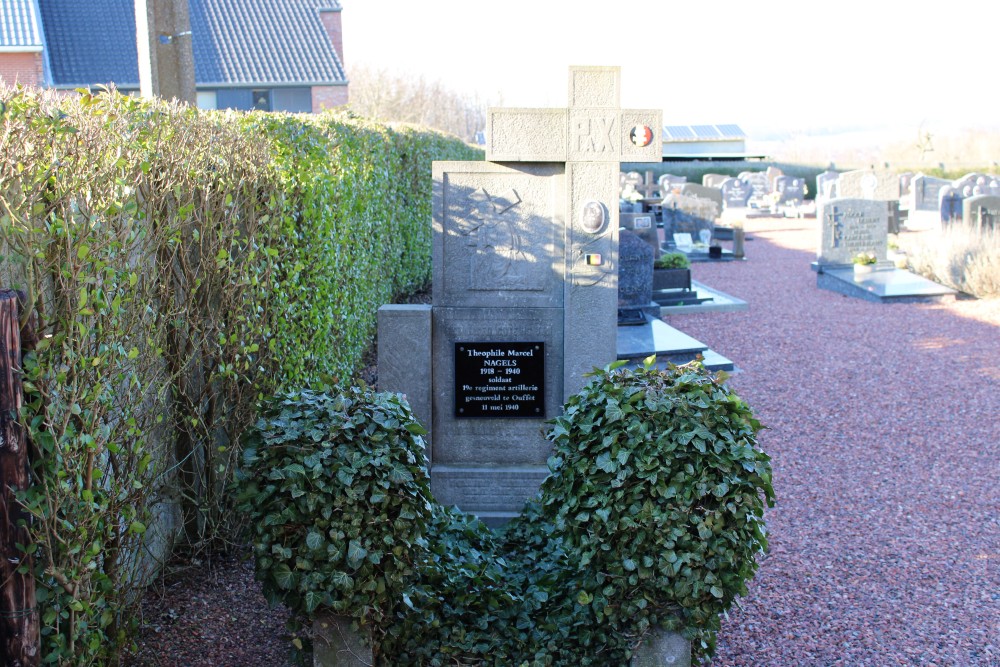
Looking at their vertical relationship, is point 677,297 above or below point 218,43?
below

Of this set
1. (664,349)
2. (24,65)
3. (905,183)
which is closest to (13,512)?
(664,349)

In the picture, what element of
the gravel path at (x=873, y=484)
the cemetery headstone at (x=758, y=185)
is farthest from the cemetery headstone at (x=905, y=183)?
the gravel path at (x=873, y=484)

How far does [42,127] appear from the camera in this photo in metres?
2.94

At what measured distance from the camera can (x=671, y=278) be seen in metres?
13.9

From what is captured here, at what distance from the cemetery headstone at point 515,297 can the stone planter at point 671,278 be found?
335 inches

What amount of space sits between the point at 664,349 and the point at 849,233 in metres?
8.04

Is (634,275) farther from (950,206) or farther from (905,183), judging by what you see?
(905,183)

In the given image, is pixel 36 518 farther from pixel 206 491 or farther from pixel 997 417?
pixel 997 417

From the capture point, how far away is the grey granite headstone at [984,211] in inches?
655

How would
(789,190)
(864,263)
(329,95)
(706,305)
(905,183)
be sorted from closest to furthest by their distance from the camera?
(706,305) → (864,263) → (905,183) → (789,190) → (329,95)

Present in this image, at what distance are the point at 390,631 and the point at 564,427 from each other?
3.50ft

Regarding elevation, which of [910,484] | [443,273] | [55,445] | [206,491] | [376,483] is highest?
[443,273]

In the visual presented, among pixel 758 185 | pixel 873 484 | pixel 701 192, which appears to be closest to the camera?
pixel 873 484

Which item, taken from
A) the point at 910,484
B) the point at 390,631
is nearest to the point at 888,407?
the point at 910,484
